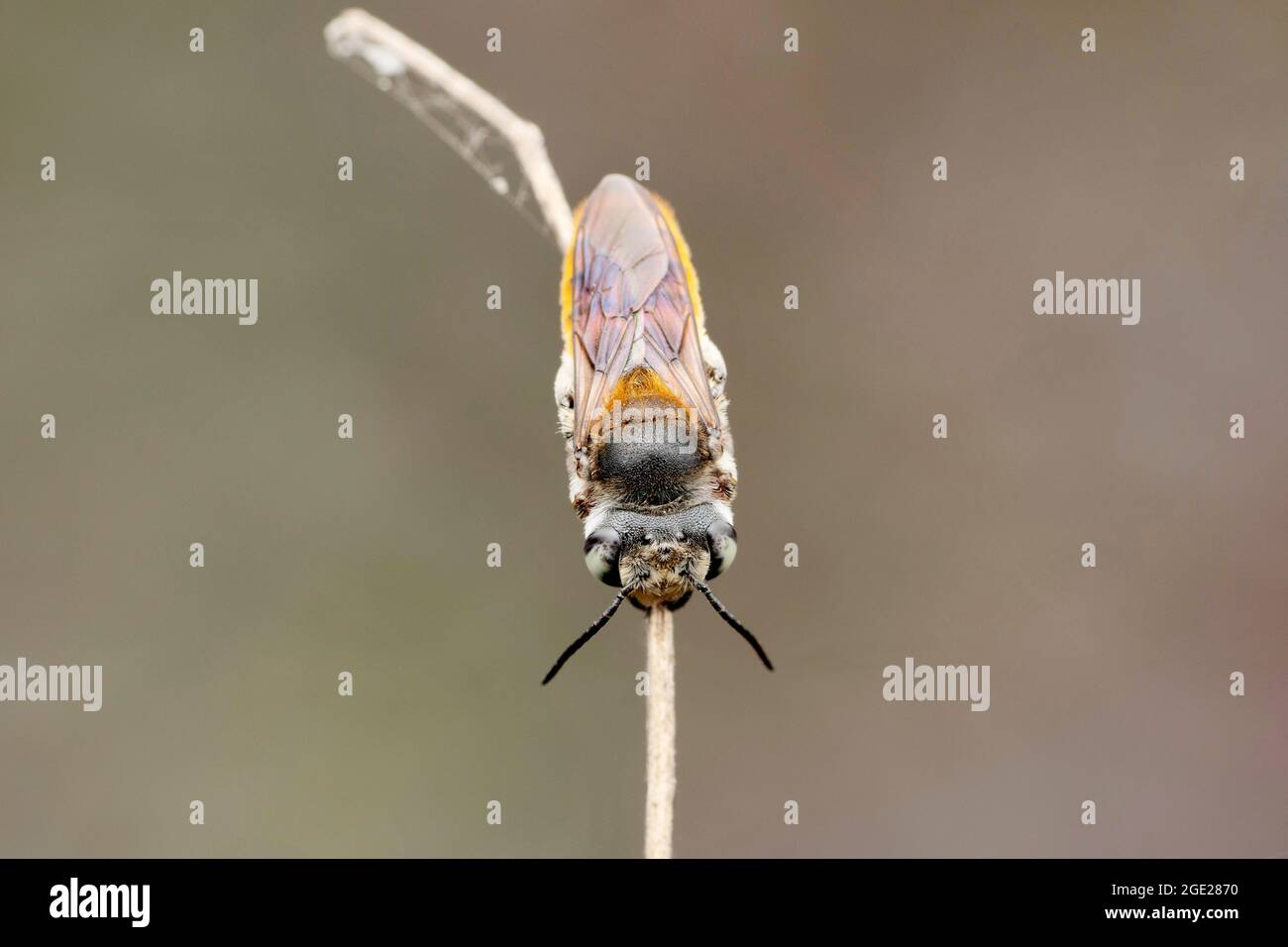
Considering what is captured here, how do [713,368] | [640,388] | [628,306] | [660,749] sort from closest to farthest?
[660,749] → [640,388] → [628,306] → [713,368]

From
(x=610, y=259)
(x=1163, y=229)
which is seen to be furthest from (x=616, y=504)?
(x=1163, y=229)

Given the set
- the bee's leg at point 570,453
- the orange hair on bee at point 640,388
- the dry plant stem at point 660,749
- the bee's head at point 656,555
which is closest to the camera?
the dry plant stem at point 660,749

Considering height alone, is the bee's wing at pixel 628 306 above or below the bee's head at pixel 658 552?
above

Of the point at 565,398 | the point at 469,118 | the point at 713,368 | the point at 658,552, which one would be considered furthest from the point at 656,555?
the point at 469,118

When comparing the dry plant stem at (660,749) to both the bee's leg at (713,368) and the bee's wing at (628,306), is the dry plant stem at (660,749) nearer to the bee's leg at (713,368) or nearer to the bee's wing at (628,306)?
the bee's wing at (628,306)

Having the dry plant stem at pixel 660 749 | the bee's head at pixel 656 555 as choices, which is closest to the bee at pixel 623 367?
the bee's head at pixel 656 555

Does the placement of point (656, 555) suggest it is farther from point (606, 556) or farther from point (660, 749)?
point (660, 749)
